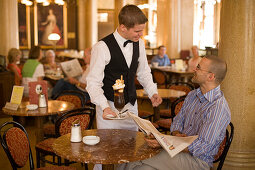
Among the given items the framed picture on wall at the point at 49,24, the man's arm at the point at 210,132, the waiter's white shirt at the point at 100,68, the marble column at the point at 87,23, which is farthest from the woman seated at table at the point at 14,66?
the framed picture on wall at the point at 49,24

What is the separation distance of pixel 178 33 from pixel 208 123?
413 inches

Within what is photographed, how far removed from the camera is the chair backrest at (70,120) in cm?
325

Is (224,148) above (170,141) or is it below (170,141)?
below

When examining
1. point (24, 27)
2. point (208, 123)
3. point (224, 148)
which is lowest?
point (224, 148)

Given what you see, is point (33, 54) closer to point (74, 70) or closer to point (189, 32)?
point (74, 70)

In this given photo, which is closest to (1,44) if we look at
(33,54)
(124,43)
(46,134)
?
(33,54)

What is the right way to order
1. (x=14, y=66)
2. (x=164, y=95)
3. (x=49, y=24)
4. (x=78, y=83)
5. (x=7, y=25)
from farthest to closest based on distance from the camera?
(x=49, y=24) → (x=7, y=25) → (x=14, y=66) → (x=78, y=83) → (x=164, y=95)

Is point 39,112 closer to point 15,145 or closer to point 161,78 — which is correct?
point 15,145

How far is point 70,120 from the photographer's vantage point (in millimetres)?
3324

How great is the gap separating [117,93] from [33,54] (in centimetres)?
381

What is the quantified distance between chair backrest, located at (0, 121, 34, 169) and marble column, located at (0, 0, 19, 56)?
745 centimetres

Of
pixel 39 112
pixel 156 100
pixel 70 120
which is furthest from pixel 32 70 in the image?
pixel 156 100

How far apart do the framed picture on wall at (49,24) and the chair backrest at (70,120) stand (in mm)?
12328

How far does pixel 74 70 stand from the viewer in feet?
20.0
